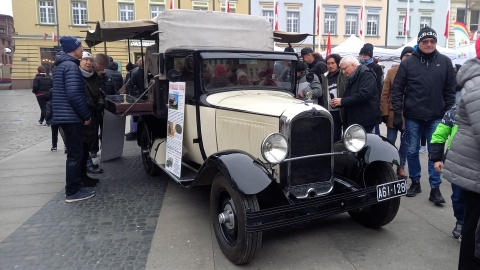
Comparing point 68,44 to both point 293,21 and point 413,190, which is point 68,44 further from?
point 293,21

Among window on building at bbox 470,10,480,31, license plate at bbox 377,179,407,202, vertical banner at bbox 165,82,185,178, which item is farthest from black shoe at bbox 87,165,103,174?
window on building at bbox 470,10,480,31

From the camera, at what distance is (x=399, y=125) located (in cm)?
477

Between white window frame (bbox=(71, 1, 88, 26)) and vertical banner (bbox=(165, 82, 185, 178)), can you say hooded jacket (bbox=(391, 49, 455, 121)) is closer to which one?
vertical banner (bbox=(165, 82, 185, 178))

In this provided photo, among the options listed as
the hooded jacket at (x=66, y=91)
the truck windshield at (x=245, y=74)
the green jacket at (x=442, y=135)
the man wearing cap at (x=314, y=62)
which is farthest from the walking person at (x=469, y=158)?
the man wearing cap at (x=314, y=62)

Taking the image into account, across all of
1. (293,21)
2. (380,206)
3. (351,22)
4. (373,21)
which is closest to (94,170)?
(380,206)

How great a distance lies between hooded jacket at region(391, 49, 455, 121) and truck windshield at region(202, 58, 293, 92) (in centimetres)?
153

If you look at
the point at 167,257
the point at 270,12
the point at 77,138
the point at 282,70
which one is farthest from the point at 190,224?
the point at 270,12

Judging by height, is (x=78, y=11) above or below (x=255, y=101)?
above

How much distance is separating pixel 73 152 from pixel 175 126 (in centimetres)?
144

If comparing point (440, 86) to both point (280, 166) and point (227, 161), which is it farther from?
point (227, 161)

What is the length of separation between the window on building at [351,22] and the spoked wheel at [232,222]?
34.0 meters

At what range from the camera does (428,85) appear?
4.54m

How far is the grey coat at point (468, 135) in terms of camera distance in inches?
91.8

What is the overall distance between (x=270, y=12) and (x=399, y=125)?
31.1 m
